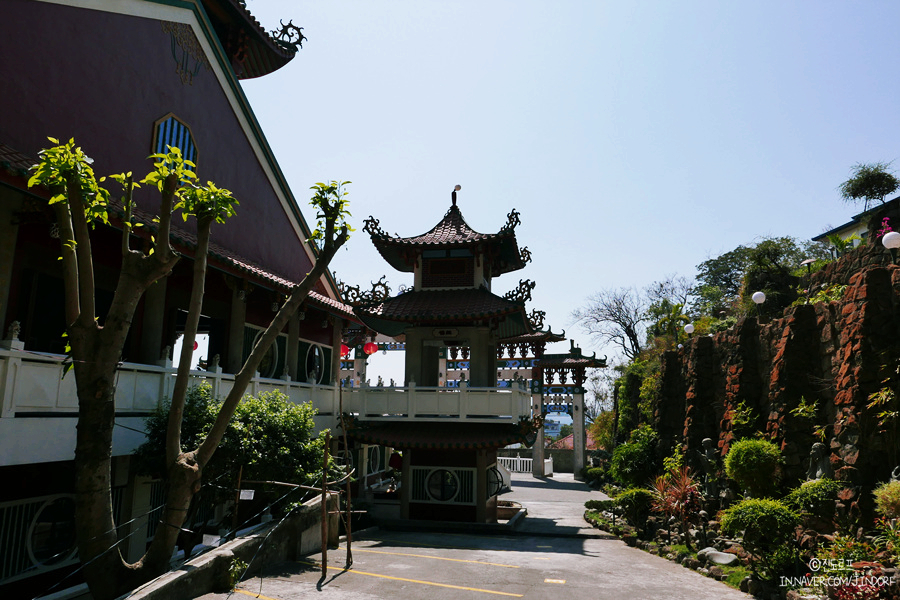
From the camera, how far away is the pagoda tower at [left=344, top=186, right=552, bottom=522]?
725 inches

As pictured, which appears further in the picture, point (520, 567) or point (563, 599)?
point (520, 567)

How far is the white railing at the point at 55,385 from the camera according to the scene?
329 inches

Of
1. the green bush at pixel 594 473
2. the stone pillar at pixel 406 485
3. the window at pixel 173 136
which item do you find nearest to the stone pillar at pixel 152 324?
the window at pixel 173 136

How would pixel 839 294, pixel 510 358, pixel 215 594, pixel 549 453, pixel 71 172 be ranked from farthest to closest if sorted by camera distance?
pixel 549 453 → pixel 510 358 → pixel 839 294 → pixel 215 594 → pixel 71 172

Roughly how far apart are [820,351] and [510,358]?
2734 cm

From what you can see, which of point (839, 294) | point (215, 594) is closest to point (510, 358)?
point (839, 294)

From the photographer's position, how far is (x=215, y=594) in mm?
8484

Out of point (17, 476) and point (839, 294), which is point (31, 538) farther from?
point (839, 294)

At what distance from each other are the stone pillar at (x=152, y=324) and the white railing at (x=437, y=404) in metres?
7.80

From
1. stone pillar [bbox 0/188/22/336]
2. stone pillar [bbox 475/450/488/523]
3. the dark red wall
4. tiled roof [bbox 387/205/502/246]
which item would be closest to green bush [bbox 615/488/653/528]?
stone pillar [bbox 475/450/488/523]

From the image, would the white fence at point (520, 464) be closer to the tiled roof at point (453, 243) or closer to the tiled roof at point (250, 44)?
the tiled roof at point (453, 243)

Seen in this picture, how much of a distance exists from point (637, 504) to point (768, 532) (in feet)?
24.0

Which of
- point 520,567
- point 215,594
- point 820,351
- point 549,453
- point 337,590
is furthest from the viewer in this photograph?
point 549,453

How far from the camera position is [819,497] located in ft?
36.8
